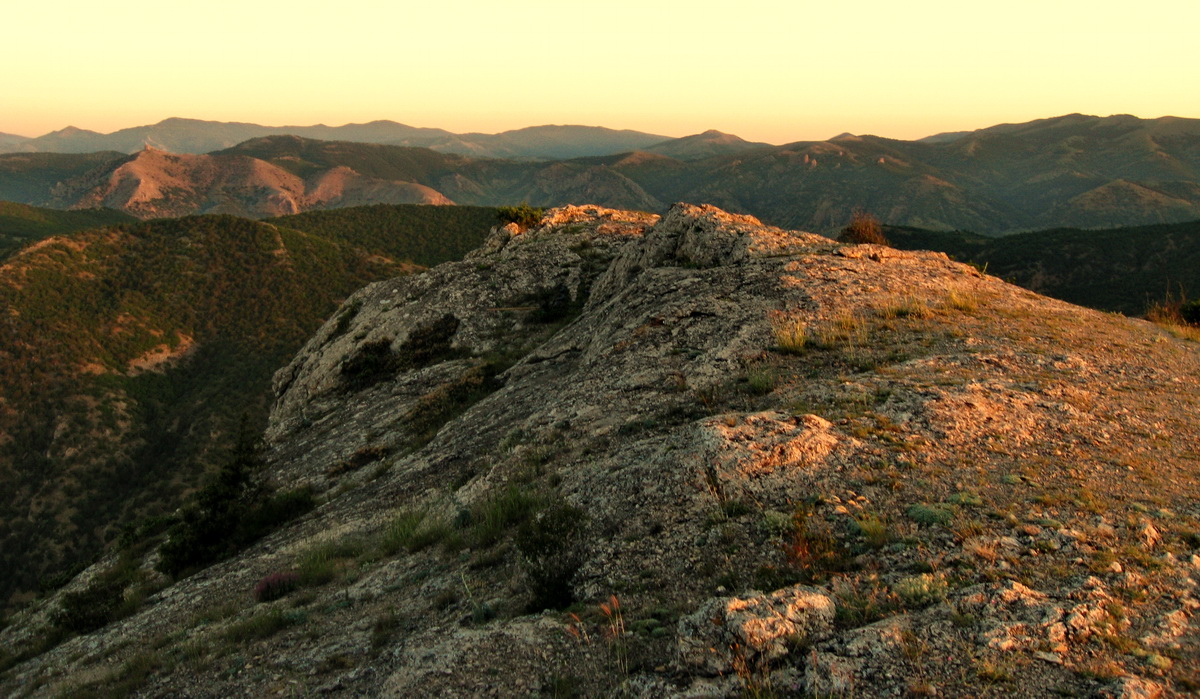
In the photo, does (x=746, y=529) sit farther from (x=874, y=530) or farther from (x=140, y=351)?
(x=140, y=351)

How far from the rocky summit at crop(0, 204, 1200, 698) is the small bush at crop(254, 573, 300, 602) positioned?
3cm

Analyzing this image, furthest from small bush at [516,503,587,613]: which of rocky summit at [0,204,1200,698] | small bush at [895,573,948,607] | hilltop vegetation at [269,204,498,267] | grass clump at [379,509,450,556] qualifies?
hilltop vegetation at [269,204,498,267]

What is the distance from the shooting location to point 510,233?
93.8 feet

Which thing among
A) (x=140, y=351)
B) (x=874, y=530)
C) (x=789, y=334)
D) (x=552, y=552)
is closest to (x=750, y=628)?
(x=874, y=530)

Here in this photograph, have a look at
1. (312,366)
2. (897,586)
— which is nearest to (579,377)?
(897,586)

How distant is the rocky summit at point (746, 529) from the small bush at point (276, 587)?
3cm

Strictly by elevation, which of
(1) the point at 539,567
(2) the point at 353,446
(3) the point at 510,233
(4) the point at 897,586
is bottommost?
(2) the point at 353,446

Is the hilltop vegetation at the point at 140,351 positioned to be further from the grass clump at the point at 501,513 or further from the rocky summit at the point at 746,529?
the grass clump at the point at 501,513

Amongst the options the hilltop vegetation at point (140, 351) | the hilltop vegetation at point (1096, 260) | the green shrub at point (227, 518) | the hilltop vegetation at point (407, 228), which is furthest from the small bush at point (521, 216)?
the hilltop vegetation at point (407, 228)

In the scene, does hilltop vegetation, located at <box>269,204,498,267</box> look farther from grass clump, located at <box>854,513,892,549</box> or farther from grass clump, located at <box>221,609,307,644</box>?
grass clump, located at <box>854,513,892,549</box>

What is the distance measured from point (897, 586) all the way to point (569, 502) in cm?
380

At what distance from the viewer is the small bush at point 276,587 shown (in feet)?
28.6

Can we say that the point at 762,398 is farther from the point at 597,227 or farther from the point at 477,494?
the point at 597,227

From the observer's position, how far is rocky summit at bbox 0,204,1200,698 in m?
4.78
